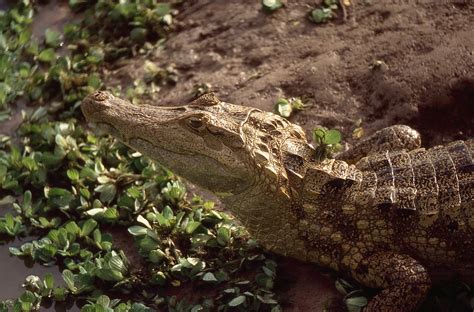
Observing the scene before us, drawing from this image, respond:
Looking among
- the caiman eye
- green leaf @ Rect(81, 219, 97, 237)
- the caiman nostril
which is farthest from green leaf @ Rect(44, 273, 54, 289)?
the caiman eye

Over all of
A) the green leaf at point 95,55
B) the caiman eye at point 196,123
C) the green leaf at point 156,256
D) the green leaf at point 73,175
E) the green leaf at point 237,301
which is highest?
the caiman eye at point 196,123

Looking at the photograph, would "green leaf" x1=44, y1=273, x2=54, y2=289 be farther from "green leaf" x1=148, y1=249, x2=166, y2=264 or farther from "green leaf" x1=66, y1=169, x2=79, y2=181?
"green leaf" x1=66, y1=169, x2=79, y2=181

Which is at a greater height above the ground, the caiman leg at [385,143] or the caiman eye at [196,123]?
the caiman eye at [196,123]

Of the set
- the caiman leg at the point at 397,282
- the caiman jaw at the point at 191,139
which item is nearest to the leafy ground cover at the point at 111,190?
the caiman leg at the point at 397,282

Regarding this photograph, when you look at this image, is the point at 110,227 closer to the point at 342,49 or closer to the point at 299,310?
the point at 299,310

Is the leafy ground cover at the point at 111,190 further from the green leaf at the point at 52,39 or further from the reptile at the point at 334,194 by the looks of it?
the reptile at the point at 334,194

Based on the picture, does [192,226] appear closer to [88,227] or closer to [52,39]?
[88,227]

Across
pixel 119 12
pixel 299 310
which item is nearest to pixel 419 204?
pixel 299 310
